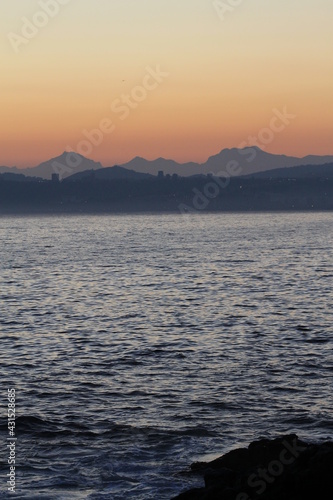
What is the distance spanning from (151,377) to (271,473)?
50.4 feet

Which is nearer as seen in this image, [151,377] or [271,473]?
[271,473]

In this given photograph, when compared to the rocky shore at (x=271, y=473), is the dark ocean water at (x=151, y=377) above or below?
below

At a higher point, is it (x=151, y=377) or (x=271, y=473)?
(x=271, y=473)

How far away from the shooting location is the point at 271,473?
1794 cm

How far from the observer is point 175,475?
20.5 meters

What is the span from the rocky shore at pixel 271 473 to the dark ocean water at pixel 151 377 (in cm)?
140

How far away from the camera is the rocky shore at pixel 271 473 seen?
53.5 ft

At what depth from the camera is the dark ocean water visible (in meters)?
21.6

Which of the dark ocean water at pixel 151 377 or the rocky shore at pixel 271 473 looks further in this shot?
the dark ocean water at pixel 151 377

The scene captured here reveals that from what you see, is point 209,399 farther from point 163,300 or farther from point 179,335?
point 163,300

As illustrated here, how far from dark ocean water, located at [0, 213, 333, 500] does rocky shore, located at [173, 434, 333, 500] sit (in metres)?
1.40

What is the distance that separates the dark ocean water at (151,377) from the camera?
71.0 ft

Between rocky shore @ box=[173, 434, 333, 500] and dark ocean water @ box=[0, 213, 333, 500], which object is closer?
rocky shore @ box=[173, 434, 333, 500]

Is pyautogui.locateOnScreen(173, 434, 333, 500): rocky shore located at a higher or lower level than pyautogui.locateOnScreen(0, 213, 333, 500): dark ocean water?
higher
